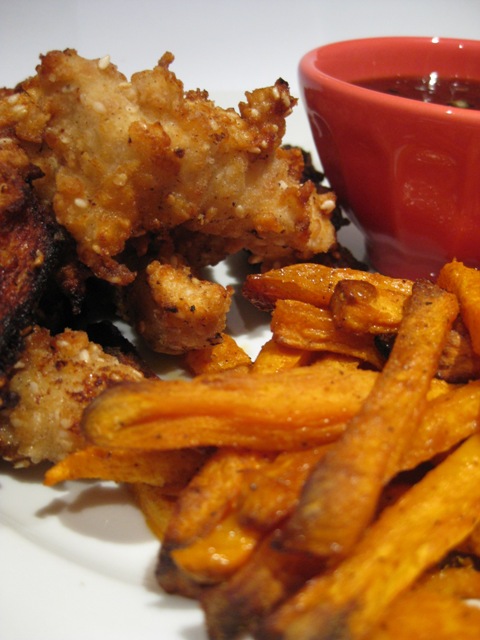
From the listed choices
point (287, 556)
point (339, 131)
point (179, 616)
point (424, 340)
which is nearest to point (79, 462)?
point (179, 616)

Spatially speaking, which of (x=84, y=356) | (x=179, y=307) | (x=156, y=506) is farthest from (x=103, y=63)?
(x=156, y=506)

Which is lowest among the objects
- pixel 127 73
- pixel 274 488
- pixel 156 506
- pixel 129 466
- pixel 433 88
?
pixel 156 506

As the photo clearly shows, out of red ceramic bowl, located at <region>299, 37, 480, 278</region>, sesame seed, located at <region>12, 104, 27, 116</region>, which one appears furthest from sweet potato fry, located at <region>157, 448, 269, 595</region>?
red ceramic bowl, located at <region>299, 37, 480, 278</region>

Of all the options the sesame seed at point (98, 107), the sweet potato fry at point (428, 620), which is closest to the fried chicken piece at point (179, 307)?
the sesame seed at point (98, 107)

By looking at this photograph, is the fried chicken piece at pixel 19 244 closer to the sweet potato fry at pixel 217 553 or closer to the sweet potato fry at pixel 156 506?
the sweet potato fry at pixel 156 506

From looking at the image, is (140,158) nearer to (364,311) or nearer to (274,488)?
(364,311)

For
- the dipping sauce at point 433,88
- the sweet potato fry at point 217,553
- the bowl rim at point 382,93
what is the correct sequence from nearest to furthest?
the sweet potato fry at point 217,553
the bowl rim at point 382,93
the dipping sauce at point 433,88

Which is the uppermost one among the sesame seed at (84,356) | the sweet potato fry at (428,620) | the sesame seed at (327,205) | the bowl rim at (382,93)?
the bowl rim at (382,93)
